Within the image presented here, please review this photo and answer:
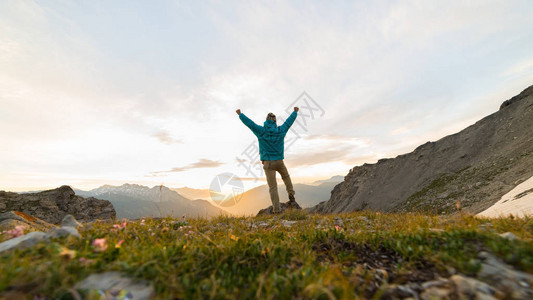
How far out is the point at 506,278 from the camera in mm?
2115

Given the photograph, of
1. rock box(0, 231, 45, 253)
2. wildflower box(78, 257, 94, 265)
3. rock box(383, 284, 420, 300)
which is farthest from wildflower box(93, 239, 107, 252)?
rock box(383, 284, 420, 300)

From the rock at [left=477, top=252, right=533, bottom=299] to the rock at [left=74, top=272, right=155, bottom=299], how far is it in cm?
311

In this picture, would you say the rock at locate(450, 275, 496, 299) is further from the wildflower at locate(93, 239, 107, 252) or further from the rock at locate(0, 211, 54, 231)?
the rock at locate(0, 211, 54, 231)

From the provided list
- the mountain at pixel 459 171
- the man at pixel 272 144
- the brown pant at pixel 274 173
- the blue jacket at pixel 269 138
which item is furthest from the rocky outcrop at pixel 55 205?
the mountain at pixel 459 171

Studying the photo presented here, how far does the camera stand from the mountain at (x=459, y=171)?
15.5 m

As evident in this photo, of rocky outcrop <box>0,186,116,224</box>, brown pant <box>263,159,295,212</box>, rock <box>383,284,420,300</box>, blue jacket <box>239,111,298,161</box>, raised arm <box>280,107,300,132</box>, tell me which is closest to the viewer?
rock <box>383,284,420,300</box>

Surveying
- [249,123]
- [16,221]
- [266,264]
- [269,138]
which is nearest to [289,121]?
[269,138]

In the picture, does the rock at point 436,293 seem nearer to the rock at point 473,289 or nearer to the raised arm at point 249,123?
the rock at point 473,289

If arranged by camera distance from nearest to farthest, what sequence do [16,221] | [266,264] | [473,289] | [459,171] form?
[473,289]
[266,264]
[16,221]
[459,171]

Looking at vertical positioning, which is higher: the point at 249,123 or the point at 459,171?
the point at 459,171

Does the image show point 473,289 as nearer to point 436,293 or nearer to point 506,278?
point 436,293

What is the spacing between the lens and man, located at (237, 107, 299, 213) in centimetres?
1146

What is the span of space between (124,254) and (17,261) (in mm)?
860

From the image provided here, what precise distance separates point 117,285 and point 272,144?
32.0ft
